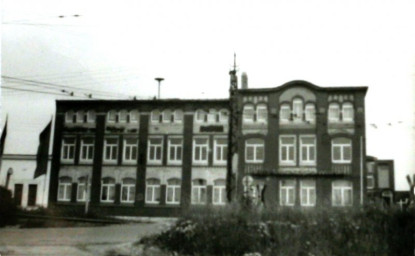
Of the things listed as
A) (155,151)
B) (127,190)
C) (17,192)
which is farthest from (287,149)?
(17,192)

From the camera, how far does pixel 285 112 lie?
34000 millimetres

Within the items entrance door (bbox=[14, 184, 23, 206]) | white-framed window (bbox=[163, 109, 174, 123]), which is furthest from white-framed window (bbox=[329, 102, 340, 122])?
entrance door (bbox=[14, 184, 23, 206])

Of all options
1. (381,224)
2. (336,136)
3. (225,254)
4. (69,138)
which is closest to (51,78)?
(225,254)

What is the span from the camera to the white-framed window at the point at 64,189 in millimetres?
30734

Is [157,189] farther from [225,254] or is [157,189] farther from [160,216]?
[225,254]

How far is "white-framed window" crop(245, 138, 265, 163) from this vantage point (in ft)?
111

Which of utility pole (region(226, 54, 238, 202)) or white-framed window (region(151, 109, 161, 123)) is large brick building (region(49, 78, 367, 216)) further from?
utility pole (region(226, 54, 238, 202))

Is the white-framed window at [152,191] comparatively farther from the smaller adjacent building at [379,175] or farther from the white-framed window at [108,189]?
the smaller adjacent building at [379,175]

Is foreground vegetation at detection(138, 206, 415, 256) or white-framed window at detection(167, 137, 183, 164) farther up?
white-framed window at detection(167, 137, 183, 164)

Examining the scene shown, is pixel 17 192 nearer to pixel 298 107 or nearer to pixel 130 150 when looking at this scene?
pixel 130 150

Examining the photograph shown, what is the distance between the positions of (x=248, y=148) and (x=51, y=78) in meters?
20.6

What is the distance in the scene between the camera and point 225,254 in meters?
12.9

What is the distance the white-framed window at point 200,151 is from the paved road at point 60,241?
47.5ft

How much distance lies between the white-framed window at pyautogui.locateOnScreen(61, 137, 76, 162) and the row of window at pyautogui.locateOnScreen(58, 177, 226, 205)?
52.4 inches
